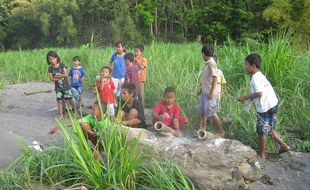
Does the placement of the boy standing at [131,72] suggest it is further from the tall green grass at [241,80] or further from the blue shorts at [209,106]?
the blue shorts at [209,106]

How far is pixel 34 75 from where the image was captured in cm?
1431

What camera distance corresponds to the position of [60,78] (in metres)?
7.85

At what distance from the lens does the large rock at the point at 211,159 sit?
4.59 metres

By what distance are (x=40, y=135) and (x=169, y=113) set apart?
1933 mm

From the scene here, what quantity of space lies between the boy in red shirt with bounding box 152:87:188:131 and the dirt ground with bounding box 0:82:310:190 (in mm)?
1233

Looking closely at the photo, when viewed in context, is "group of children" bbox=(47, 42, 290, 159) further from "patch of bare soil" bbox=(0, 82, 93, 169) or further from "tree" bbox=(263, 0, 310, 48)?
"tree" bbox=(263, 0, 310, 48)

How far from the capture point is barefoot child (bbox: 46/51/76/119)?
7816 mm

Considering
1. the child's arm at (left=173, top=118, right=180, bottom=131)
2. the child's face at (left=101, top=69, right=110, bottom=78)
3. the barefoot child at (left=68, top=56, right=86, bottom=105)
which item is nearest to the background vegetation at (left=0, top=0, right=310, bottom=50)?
the barefoot child at (left=68, top=56, right=86, bottom=105)

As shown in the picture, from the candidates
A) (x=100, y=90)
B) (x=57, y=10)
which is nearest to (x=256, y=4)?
(x=57, y=10)

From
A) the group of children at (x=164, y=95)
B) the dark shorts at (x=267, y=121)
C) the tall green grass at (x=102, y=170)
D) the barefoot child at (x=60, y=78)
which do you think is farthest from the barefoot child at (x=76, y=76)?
the dark shorts at (x=267, y=121)

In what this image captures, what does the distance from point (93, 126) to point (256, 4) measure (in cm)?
1819

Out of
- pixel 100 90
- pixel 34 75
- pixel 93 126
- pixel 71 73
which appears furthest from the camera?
pixel 34 75

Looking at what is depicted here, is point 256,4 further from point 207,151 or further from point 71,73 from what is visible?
point 207,151

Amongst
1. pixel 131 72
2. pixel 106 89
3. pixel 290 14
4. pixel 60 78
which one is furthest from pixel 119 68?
pixel 290 14
